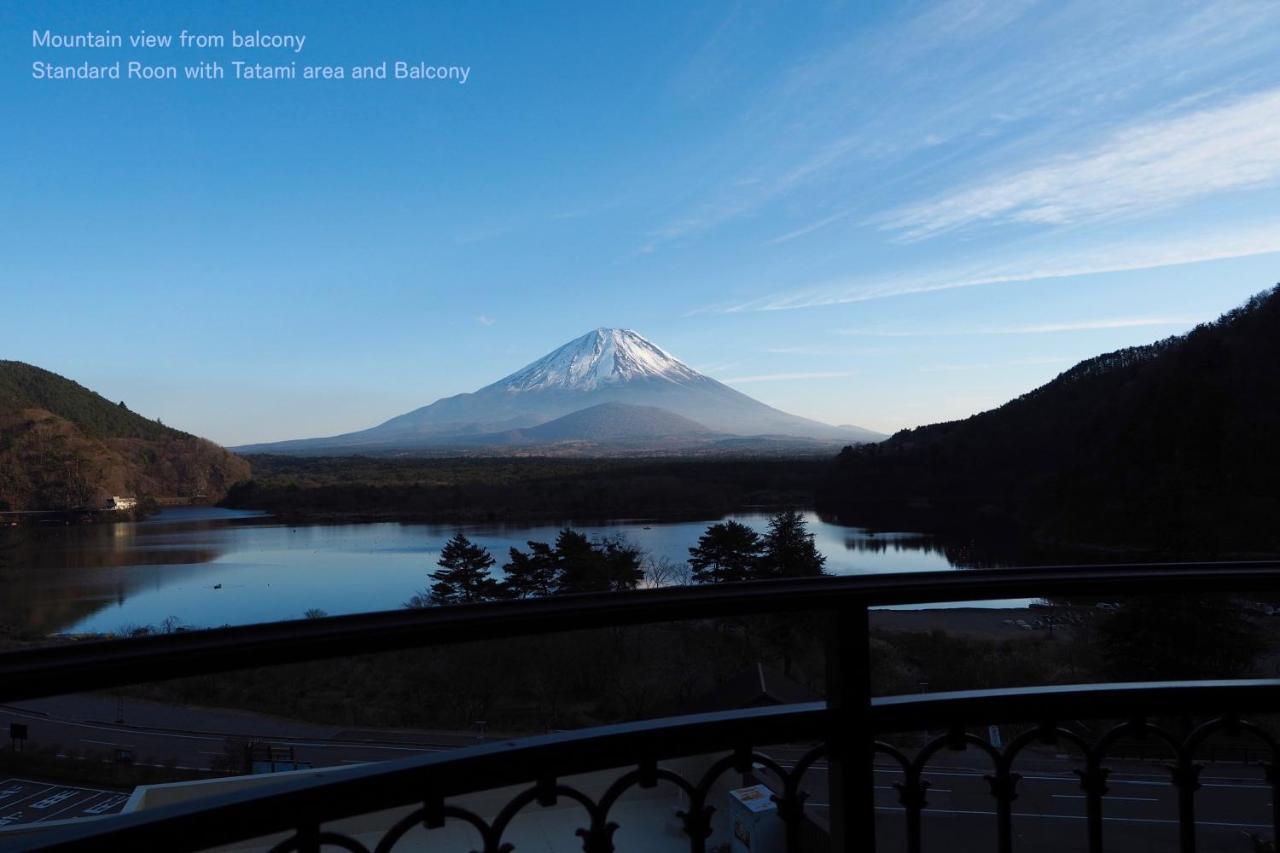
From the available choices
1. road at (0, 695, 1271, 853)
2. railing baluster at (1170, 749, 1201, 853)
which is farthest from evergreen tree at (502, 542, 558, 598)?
railing baluster at (1170, 749, 1201, 853)

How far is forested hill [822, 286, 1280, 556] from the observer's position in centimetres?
1127

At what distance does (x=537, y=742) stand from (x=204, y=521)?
1393 inches

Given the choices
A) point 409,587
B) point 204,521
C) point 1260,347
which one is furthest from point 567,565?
point 204,521

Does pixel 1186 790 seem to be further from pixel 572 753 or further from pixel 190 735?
pixel 190 735

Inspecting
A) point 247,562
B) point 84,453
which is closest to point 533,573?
point 247,562

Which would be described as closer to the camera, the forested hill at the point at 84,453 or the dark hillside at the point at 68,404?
the forested hill at the point at 84,453

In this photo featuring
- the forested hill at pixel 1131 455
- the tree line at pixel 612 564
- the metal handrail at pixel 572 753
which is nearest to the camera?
the metal handrail at pixel 572 753

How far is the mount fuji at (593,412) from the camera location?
105m

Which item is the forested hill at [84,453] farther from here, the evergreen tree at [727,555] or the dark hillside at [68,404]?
the evergreen tree at [727,555]

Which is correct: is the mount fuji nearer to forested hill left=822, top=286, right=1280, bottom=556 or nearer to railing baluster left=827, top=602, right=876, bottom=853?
forested hill left=822, top=286, right=1280, bottom=556

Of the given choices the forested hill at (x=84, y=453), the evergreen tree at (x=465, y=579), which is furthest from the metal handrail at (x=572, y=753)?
the forested hill at (x=84, y=453)

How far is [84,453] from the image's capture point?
25.7m

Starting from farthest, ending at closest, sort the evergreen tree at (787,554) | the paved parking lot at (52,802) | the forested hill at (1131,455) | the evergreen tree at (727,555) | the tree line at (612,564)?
the forested hill at (1131,455)
the evergreen tree at (727,555)
the tree line at (612,564)
the evergreen tree at (787,554)
the paved parking lot at (52,802)

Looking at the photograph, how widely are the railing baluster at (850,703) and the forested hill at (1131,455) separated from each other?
33.5 feet
